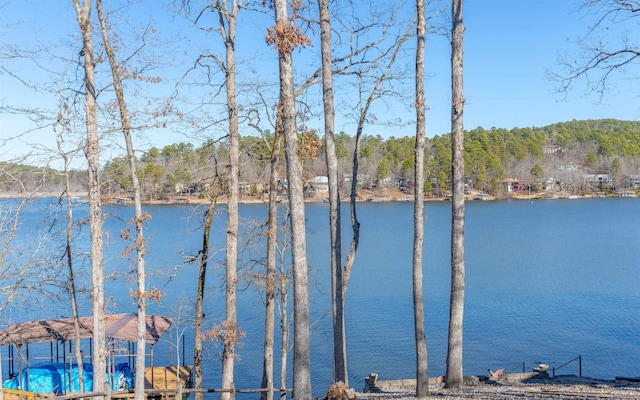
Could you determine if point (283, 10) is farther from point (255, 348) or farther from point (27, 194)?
point (255, 348)

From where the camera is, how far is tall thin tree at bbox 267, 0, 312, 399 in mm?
7062

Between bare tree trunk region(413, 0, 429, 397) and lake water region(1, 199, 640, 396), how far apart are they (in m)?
4.62

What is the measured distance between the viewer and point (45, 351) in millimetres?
19484

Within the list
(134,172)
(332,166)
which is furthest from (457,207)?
(134,172)

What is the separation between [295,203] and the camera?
7.33 meters

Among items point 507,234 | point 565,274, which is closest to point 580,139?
point 507,234

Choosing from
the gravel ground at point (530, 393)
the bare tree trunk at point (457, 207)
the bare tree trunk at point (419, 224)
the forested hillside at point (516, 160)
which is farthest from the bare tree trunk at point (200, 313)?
the forested hillside at point (516, 160)

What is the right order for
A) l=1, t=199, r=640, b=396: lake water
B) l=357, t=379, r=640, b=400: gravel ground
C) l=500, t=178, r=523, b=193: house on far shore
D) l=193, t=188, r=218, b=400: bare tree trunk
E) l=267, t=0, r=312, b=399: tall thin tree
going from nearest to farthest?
1. l=267, t=0, r=312, b=399: tall thin tree
2. l=357, t=379, r=640, b=400: gravel ground
3. l=193, t=188, r=218, b=400: bare tree trunk
4. l=1, t=199, r=640, b=396: lake water
5. l=500, t=178, r=523, b=193: house on far shore

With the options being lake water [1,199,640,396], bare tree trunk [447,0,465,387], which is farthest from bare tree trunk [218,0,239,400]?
bare tree trunk [447,0,465,387]

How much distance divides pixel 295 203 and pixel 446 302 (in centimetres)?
1879

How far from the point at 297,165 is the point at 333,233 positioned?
2.14m

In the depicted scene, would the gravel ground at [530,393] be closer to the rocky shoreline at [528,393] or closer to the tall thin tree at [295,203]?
the rocky shoreline at [528,393]

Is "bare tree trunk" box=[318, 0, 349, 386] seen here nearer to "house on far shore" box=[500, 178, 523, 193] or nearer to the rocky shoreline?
the rocky shoreline

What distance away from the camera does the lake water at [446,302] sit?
17.5 metres
